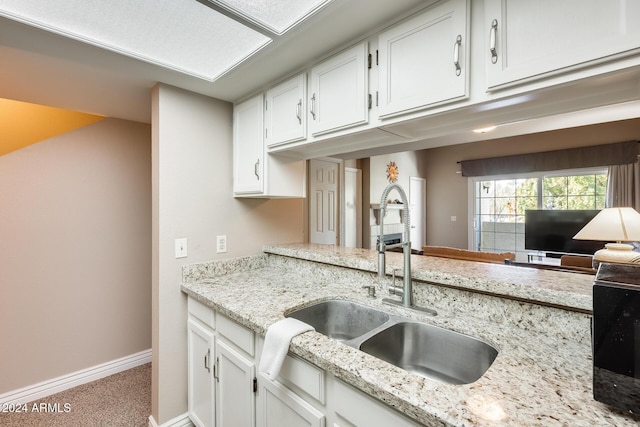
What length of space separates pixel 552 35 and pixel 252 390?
171 cm

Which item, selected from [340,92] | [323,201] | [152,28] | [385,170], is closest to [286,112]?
[340,92]

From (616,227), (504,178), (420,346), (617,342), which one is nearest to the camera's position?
(617,342)

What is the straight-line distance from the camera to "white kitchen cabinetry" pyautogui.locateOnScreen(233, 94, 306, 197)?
74.7 inches

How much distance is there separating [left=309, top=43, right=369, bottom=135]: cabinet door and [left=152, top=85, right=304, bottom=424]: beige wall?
877 millimetres

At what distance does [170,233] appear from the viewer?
185 cm

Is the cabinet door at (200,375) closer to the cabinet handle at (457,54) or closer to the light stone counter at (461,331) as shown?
the light stone counter at (461,331)

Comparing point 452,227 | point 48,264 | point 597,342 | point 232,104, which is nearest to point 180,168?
point 232,104

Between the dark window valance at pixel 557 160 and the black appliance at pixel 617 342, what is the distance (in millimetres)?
5696

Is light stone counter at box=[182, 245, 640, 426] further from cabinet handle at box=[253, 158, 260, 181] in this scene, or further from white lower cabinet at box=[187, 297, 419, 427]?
cabinet handle at box=[253, 158, 260, 181]

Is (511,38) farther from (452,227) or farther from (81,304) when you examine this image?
(452,227)

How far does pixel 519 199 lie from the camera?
5.76 meters

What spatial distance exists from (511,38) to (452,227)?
6.26 meters

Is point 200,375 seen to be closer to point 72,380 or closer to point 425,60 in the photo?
point 72,380

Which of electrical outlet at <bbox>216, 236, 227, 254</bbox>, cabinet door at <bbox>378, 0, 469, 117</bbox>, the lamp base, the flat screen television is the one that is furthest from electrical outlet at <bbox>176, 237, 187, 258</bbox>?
the flat screen television
